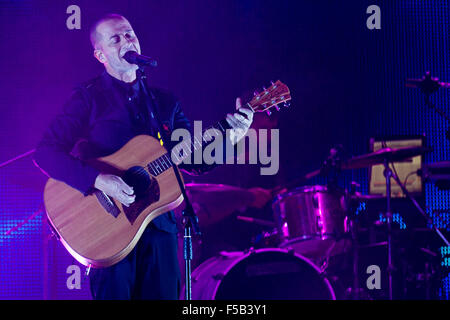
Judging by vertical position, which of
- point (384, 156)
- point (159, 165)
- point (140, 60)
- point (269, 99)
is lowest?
point (159, 165)

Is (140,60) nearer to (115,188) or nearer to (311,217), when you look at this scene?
(115,188)

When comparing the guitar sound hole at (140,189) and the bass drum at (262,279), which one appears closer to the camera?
the guitar sound hole at (140,189)

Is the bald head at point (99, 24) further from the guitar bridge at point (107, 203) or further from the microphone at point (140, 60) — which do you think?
the guitar bridge at point (107, 203)

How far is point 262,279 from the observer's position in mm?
4098

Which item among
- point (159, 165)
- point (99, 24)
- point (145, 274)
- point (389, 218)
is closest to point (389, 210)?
point (389, 218)

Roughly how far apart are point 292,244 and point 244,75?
1.62 m

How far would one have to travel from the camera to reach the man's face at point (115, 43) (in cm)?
344

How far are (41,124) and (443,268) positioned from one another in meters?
3.71

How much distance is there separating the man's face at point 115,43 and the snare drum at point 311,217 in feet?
5.68

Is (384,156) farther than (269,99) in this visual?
Yes

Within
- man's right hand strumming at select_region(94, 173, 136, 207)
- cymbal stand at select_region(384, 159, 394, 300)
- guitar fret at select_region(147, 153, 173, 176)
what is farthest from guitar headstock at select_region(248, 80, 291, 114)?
cymbal stand at select_region(384, 159, 394, 300)

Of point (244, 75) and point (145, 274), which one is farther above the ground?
point (244, 75)

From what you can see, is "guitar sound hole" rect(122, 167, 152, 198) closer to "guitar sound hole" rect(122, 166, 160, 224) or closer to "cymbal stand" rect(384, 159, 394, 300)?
"guitar sound hole" rect(122, 166, 160, 224)

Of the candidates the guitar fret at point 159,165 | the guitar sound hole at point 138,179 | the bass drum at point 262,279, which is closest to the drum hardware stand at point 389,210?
the bass drum at point 262,279
